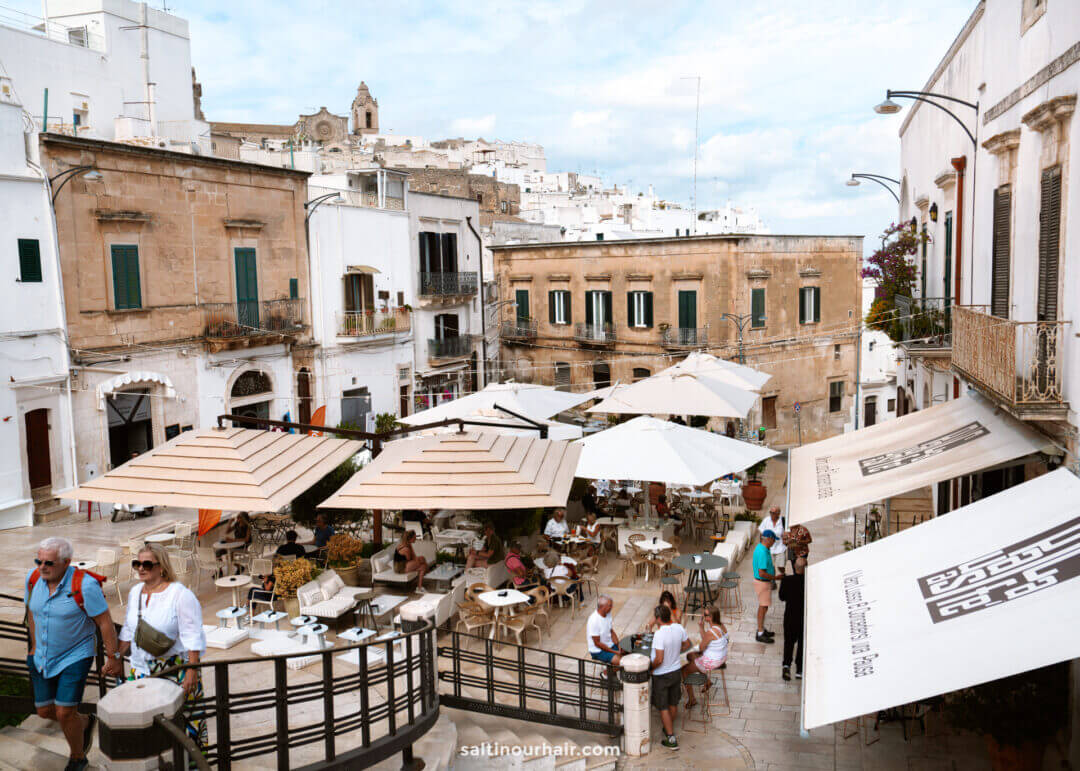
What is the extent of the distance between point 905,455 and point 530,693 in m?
5.18

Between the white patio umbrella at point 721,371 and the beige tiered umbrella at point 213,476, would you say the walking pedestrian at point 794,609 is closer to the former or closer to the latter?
the beige tiered umbrella at point 213,476

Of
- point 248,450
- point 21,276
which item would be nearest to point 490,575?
point 248,450

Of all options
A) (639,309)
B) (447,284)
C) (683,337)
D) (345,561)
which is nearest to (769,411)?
(683,337)

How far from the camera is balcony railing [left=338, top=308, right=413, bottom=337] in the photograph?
1093 inches

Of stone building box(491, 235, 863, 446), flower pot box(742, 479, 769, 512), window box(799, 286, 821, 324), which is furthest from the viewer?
window box(799, 286, 821, 324)

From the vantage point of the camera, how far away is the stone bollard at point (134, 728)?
469 cm

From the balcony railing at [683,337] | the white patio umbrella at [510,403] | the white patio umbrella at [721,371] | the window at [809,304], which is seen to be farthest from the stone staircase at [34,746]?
the window at [809,304]

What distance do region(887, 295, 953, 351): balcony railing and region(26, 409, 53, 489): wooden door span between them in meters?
17.4

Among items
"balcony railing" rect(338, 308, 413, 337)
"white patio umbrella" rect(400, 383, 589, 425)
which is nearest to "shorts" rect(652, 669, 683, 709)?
"white patio umbrella" rect(400, 383, 589, 425)

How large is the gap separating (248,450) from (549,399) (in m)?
9.24

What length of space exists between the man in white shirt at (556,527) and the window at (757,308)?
803 inches

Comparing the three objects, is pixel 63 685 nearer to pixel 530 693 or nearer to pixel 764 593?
pixel 530 693

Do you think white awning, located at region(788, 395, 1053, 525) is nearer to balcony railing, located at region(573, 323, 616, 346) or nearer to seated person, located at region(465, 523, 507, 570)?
seated person, located at region(465, 523, 507, 570)

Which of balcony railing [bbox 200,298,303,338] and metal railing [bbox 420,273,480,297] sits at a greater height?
metal railing [bbox 420,273,480,297]
